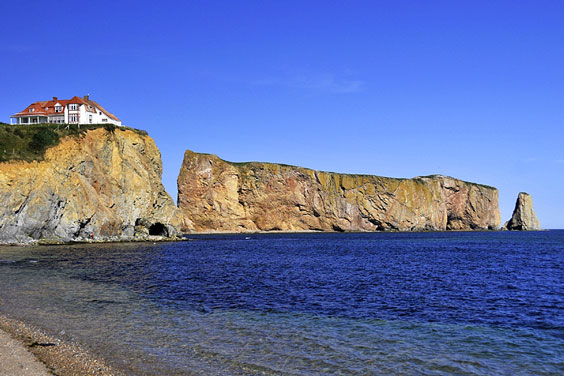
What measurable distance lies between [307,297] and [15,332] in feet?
45.4

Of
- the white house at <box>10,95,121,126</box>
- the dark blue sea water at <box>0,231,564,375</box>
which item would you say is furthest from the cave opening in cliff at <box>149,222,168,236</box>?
the dark blue sea water at <box>0,231,564,375</box>

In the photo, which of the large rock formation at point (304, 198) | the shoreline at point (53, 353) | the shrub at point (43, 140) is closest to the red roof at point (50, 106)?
the shrub at point (43, 140)

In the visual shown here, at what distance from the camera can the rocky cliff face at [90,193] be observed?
55312 millimetres

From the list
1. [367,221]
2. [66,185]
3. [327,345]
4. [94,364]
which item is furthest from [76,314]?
[367,221]

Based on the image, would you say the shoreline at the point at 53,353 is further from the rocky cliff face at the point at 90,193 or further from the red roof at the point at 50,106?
the red roof at the point at 50,106

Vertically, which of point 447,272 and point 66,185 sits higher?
point 66,185

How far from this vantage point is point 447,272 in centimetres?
3656

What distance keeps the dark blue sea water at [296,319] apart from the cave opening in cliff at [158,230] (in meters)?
50.4

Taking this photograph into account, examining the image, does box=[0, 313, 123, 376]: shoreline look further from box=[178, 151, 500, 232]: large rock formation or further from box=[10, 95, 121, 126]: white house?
box=[178, 151, 500, 232]: large rock formation

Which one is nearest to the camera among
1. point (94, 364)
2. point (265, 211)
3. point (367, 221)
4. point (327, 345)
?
point (94, 364)

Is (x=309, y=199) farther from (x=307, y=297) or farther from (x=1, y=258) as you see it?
(x=307, y=297)

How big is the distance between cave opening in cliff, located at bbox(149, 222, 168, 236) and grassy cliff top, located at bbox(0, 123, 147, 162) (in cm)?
2318

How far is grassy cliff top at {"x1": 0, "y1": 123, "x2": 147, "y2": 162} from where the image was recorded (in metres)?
58.2

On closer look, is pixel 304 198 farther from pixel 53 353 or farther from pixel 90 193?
pixel 53 353
